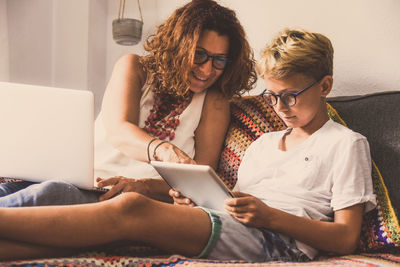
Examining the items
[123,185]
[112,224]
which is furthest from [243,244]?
[123,185]

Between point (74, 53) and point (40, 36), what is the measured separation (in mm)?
208

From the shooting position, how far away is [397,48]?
1471 mm

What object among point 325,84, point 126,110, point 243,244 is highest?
point 325,84

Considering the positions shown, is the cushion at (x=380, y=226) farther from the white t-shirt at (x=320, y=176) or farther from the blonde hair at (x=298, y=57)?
the blonde hair at (x=298, y=57)

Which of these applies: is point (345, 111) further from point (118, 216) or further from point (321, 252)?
point (118, 216)

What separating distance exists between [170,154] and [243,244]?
1.21ft

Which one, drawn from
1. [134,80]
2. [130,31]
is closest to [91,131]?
[134,80]

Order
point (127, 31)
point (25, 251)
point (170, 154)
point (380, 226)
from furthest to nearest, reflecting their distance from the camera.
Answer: point (127, 31) < point (170, 154) < point (380, 226) < point (25, 251)

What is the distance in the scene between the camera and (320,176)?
113 centimetres

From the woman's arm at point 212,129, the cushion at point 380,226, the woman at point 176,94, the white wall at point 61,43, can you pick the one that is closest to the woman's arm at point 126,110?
the woman at point 176,94

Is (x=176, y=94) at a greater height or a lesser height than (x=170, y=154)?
greater

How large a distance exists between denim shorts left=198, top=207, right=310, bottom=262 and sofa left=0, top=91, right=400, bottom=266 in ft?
0.18

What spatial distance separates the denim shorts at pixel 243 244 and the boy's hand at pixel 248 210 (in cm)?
2

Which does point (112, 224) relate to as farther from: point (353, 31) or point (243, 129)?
point (353, 31)
